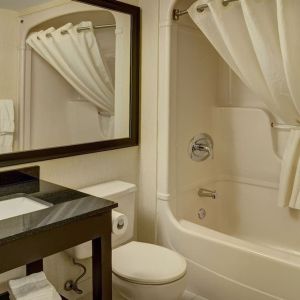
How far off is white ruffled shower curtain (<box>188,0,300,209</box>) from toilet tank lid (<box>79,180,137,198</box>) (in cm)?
96

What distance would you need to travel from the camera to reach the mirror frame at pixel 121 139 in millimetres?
1853

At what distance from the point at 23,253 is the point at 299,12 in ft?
5.53

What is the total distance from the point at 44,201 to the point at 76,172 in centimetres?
58

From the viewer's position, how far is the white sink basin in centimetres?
153

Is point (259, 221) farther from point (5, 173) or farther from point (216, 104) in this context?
point (5, 173)

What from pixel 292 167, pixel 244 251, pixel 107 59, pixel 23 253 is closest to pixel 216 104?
pixel 292 167

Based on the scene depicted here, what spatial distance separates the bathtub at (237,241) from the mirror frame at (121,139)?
19.0 inches

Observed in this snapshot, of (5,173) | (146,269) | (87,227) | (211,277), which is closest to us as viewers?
(87,227)

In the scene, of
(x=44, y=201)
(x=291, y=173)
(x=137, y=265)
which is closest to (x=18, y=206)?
(x=44, y=201)

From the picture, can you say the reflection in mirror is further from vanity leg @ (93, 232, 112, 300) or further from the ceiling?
vanity leg @ (93, 232, 112, 300)

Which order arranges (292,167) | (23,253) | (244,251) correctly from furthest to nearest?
(292,167)
(244,251)
(23,253)

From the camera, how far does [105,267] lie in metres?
1.50

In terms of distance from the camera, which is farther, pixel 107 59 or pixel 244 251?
pixel 107 59

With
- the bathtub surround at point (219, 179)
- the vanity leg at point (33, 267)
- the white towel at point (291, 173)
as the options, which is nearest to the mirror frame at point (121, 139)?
the bathtub surround at point (219, 179)
